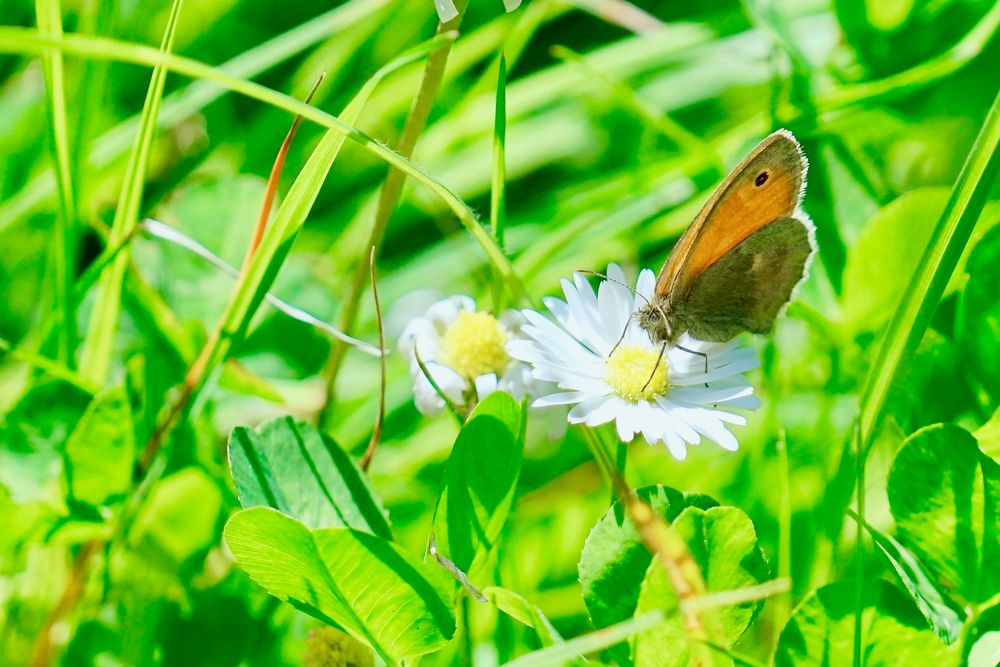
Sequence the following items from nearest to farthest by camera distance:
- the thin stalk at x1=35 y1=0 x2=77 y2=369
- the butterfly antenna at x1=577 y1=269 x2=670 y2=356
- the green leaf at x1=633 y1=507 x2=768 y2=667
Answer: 1. the green leaf at x1=633 y1=507 x2=768 y2=667
2. the butterfly antenna at x1=577 y1=269 x2=670 y2=356
3. the thin stalk at x1=35 y1=0 x2=77 y2=369

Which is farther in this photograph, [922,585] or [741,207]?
[741,207]

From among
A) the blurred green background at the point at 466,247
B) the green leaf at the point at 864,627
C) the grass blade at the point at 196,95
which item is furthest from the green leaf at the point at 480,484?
the grass blade at the point at 196,95

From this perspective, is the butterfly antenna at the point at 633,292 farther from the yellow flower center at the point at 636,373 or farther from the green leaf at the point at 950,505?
the green leaf at the point at 950,505

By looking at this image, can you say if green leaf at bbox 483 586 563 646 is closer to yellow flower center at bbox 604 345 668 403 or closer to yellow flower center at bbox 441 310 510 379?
yellow flower center at bbox 604 345 668 403

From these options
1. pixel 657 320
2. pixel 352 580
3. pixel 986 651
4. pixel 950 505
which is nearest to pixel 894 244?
pixel 657 320

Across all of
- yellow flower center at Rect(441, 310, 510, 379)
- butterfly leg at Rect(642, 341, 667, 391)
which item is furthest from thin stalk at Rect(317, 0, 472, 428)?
butterfly leg at Rect(642, 341, 667, 391)

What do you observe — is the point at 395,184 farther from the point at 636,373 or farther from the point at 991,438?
the point at 991,438

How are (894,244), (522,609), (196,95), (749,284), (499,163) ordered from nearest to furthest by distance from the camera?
(522,609) → (499,163) → (749,284) → (894,244) → (196,95)
